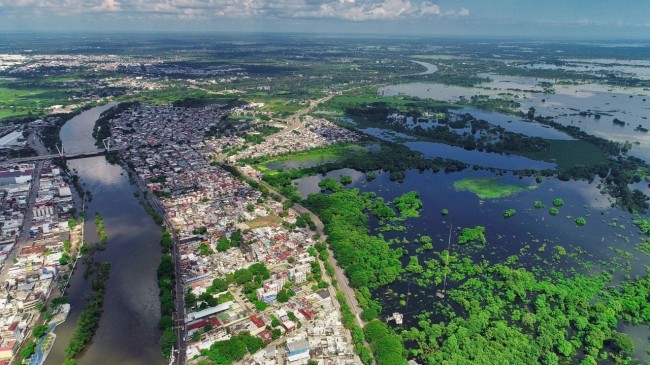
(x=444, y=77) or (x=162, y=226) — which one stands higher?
(x=444, y=77)

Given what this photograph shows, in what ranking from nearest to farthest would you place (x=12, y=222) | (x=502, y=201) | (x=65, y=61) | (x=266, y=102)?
(x=12, y=222)
(x=502, y=201)
(x=266, y=102)
(x=65, y=61)

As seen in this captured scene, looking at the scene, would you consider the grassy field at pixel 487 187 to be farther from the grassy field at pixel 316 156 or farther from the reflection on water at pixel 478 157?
the grassy field at pixel 316 156

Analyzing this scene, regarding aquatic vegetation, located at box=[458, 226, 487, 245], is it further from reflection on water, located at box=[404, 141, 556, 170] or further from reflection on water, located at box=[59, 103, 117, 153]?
reflection on water, located at box=[59, 103, 117, 153]

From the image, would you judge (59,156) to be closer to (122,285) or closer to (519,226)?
(122,285)

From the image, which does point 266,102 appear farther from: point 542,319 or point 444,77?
point 542,319

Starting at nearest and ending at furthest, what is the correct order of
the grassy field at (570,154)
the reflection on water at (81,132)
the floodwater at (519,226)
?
the floodwater at (519,226), the grassy field at (570,154), the reflection on water at (81,132)

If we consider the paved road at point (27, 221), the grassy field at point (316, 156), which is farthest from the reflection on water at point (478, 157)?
the paved road at point (27, 221)

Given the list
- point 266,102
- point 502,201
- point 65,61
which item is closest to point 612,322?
point 502,201

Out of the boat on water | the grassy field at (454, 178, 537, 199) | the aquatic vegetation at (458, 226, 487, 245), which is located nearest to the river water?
the boat on water
